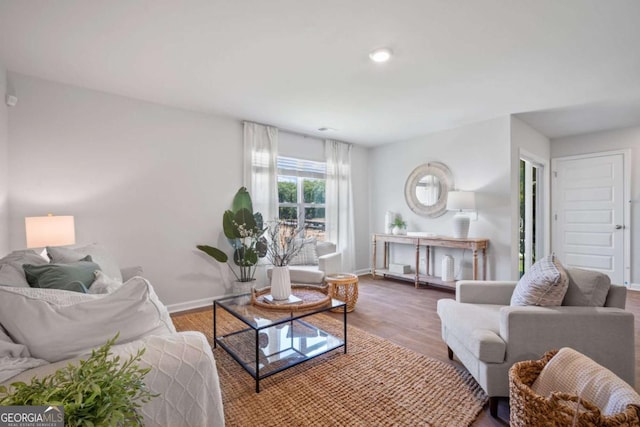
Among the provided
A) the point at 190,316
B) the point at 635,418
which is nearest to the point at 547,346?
the point at 635,418

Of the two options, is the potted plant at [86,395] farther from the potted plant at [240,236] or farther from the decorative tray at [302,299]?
the potted plant at [240,236]

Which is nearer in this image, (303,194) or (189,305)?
(189,305)

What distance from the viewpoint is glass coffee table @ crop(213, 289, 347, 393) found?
6.82 feet

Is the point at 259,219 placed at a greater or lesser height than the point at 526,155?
lesser

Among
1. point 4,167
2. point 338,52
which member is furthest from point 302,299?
point 4,167

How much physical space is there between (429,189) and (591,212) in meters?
2.58

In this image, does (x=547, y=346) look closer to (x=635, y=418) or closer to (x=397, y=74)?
(x=635, y=418)

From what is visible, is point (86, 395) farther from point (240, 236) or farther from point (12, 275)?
point (240, 236)

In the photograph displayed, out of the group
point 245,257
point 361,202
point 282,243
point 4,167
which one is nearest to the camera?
point 4,167

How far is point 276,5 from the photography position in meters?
1.80

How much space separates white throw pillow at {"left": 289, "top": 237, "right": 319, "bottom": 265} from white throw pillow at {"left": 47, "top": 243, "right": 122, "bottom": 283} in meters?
2.09

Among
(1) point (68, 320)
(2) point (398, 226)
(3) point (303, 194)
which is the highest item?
(3) point (303, 194)

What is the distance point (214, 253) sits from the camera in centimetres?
358

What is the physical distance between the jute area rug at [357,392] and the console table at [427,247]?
1.97 metres
